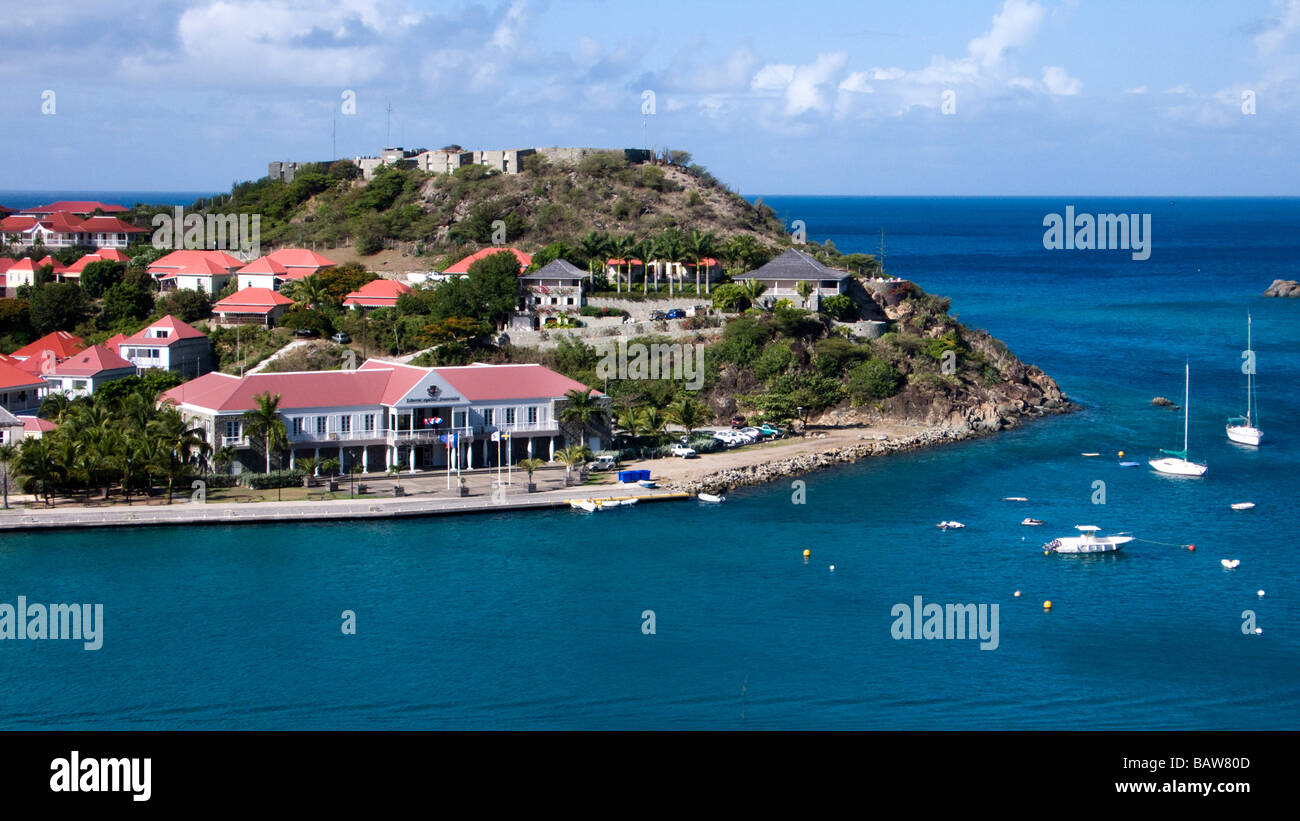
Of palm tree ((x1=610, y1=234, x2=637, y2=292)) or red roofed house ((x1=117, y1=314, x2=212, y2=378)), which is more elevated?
palm tree ((x1=610, y1=234, x2=637, y2=292))

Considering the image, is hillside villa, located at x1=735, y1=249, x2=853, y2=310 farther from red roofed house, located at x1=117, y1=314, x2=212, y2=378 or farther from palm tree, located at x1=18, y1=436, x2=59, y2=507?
palm tree, located at x1=18, y1=436, x2=59, y2=507

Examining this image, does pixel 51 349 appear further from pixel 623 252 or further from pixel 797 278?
pixel 797 278

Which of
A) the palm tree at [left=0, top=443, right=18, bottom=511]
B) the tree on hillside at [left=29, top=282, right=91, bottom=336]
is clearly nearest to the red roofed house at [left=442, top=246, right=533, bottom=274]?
the tree on hillside at [left=29, top=282, right=91, bottom=336]

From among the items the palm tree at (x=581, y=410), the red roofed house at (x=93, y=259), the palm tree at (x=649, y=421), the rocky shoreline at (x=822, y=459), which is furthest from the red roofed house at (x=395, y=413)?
the red roofed house at (x=93, y=259)

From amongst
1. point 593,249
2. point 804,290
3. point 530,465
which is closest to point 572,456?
point 530,465
